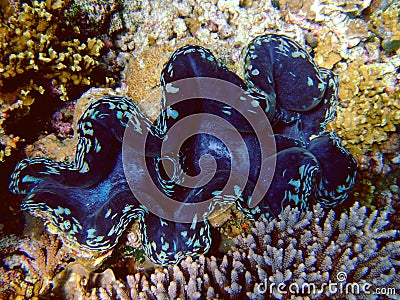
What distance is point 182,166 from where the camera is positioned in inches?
110

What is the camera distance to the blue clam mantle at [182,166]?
8.16 ft

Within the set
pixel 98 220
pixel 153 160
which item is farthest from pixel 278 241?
pixel 98 220

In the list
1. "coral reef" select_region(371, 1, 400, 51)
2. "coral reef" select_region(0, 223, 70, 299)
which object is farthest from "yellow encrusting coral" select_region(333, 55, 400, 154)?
"coral reef" select_region(0, 223, 70, 299)

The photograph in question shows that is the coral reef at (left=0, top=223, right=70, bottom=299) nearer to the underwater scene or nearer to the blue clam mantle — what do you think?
the underwater scene

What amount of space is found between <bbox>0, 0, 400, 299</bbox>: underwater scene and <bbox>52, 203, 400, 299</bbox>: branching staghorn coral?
13mm

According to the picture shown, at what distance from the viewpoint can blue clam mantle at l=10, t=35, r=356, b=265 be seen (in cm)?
249

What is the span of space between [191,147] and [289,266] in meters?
1.35

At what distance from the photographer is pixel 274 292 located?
7.44ft

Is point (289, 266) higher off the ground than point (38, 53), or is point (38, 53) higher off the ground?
point (38, 53)

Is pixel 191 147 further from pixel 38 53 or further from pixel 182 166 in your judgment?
pixel 38 53

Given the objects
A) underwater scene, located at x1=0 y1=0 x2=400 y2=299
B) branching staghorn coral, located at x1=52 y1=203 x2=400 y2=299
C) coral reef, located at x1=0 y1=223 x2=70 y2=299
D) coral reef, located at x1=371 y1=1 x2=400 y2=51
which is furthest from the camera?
coral reef, located at x1=371 y1=1 x2=400 y2=51

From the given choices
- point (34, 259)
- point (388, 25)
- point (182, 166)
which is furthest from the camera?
point (388, 25)

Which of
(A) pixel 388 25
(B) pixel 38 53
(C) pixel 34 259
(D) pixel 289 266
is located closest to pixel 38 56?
(B) pixel 38 53

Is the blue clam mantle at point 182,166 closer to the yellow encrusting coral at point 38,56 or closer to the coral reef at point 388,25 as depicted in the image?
the yellow encrusting coral at point 38,56
